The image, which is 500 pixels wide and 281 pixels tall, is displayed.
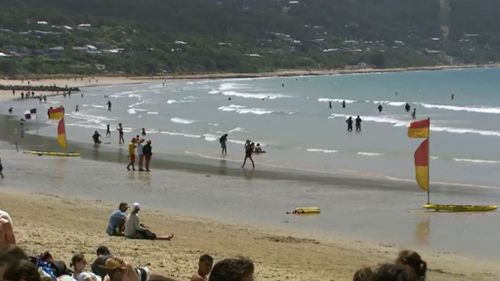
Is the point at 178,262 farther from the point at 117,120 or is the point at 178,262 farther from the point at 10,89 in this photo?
the point at 10,89

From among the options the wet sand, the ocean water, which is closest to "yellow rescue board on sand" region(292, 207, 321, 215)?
the wet sand

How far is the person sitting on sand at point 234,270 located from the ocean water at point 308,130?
21.6m

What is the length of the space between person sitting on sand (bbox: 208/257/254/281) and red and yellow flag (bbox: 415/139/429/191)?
15799mm

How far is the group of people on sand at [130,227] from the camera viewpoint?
1474 centimetres

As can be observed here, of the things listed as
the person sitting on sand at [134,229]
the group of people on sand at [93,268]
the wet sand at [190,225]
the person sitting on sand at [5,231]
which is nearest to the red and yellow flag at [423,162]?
the wet sand at [190,225]

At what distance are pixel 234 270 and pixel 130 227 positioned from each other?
382 inches

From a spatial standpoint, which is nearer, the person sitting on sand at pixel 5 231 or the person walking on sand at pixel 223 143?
the person sitting on sand at pixel 5 231

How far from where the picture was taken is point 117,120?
55.8 m

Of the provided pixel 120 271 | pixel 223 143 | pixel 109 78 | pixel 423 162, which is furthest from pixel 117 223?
pixel 109 78

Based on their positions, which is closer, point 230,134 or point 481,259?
point 481,259

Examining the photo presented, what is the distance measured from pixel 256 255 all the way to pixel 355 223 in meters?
5.25

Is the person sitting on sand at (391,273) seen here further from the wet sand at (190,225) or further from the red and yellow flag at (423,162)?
the red and yellow flag at (423,162)

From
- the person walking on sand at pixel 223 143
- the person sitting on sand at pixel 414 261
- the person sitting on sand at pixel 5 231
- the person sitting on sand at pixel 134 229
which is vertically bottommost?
the person sitting on sand at pixel 134 229

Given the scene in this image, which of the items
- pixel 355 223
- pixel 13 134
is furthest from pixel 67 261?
pixel 13 134
